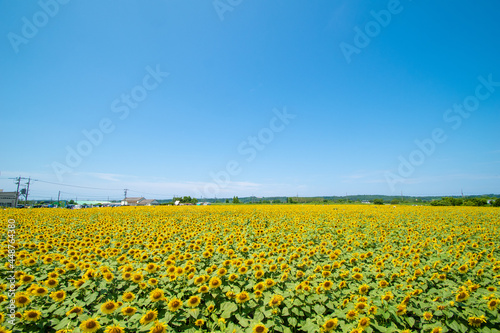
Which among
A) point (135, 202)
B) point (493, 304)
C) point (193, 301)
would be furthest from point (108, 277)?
point (135, 202)

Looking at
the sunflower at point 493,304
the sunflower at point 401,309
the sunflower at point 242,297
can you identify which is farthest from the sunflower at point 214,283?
the sunflower at point 493,304

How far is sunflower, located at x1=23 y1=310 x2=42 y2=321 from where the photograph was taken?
2.55 metres

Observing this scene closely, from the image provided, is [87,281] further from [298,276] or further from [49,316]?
[298,276]

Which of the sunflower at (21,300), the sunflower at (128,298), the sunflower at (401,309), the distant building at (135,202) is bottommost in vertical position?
the distant building at (135,202)

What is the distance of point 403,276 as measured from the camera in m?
4.36

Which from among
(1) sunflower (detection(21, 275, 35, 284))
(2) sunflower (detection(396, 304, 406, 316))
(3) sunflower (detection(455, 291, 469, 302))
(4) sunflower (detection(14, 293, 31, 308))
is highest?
(1) sunflower (detection(21, 275, 35, 284))

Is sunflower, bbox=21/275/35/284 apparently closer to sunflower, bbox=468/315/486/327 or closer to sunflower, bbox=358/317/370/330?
sunflower, bbox=358/317/370/330

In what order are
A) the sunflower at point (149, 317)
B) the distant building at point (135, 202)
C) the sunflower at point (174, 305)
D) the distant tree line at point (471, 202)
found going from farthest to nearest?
the distant building at point (135, 202)
the distant tree line at point (471, 202)
the sunflower at point (174, 305)
the sunflower at point (149, 317)

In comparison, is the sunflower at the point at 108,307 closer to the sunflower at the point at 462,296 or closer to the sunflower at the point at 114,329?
the sunflower at the point at 114,329

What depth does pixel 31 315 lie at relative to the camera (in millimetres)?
2590

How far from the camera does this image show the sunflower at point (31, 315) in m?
2.55

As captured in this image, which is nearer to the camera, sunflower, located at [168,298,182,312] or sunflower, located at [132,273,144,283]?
sunflower, located at [168,298,182,312]

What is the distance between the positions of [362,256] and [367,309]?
2733 millimetres

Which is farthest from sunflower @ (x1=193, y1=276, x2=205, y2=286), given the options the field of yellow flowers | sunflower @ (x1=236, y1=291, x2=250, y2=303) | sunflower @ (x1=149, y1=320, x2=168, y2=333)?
sunflower @ (x1=149, y1=320, x2=168, y2=333)
